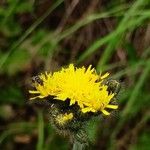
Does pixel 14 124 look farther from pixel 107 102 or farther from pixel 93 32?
pixel 107 102

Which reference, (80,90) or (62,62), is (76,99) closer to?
(80,90)

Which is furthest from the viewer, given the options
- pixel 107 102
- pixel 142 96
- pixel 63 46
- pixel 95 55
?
pixel 63 46

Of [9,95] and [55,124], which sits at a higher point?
[9,95]

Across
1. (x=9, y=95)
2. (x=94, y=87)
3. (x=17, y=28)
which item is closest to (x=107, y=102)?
(x=94, y=87)

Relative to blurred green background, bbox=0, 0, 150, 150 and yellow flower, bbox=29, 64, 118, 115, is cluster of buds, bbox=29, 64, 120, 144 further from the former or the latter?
blurred green background, bbox=0, 0, 150, 150

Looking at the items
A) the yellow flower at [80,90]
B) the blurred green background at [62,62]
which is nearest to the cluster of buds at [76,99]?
the yellow flower at [80,90]

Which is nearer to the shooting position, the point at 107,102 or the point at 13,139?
the point at 107,102
